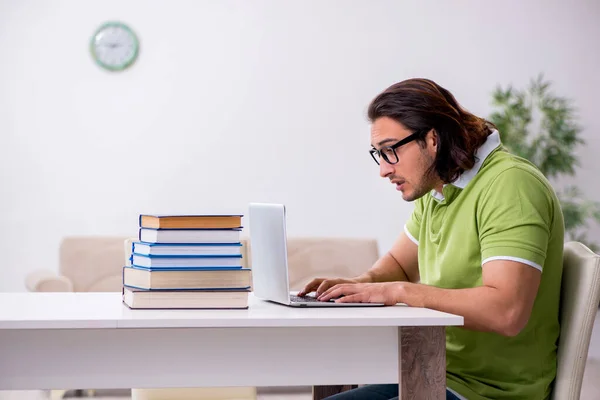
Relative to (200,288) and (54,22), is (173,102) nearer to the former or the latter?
(54,22)

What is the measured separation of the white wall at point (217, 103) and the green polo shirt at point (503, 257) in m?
3.63

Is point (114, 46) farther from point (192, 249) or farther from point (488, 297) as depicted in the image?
point (488, 297)

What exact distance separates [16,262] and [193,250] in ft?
13.3

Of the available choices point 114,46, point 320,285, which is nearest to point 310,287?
point 320,285

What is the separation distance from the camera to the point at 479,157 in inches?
72.5

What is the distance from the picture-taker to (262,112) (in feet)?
17.8

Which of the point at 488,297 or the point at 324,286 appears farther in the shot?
the point at 324,286

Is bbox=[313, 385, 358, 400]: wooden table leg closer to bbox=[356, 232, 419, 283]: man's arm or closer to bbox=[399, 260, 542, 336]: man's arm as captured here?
bbox=[356, 232, 419, 283]: man's arm

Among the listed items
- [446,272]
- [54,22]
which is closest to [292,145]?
[54,22]

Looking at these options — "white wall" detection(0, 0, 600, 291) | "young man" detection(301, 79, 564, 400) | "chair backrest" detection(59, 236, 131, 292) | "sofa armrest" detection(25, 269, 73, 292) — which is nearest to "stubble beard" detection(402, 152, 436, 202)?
"young man" detection(301, 79, 564, 400)

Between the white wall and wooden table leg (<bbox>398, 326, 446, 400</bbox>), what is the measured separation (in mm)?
3985

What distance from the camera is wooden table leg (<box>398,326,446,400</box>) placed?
143 centimetres

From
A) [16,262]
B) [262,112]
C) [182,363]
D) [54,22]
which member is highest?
[54,22]

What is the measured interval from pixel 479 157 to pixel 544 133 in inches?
154
